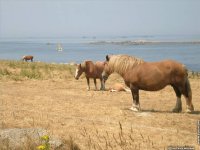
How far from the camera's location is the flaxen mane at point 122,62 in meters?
12.2

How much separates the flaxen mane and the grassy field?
1.34m

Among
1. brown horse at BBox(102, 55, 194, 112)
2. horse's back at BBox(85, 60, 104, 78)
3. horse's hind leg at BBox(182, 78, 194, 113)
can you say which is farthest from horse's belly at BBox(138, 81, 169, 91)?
horse's back at BBox(85, 60, 104, 78)

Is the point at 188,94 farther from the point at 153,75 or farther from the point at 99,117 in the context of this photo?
the point at 99,117

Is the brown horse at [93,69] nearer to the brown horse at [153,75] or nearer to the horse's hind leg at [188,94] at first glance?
the brown horse at [153,75]

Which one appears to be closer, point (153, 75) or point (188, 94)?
point (153, 75)

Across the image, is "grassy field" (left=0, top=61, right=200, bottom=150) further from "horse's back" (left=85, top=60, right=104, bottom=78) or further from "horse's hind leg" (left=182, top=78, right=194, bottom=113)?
"horse's back" (left=85, top=60, right=104, bottom=78)

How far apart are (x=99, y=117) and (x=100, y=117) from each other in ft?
0.10

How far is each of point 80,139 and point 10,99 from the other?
673 centimetres

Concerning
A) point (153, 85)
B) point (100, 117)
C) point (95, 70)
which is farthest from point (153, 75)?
point (95, 70)

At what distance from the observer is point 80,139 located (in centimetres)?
815

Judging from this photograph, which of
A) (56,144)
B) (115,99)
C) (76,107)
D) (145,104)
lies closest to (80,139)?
(56,144)

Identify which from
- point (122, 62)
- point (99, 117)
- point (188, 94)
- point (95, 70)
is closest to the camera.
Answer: point (99, 117)

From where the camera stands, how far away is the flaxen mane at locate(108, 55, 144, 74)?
40.0 feet

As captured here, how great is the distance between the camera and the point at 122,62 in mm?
12305
